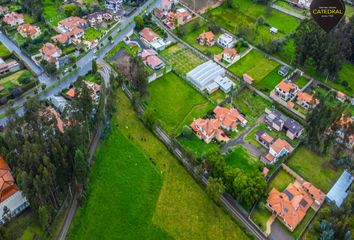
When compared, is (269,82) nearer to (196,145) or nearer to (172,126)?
(196,145)

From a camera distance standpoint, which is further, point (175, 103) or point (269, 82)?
point (269, 82)

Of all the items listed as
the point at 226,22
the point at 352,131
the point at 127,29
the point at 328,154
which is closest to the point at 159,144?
the point at 328,154

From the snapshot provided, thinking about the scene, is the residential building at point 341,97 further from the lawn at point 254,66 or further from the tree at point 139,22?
the tree at point 139,22

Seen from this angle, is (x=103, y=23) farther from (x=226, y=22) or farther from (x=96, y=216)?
(x=96, y=216)

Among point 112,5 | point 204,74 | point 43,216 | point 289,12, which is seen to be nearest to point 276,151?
point 204,74

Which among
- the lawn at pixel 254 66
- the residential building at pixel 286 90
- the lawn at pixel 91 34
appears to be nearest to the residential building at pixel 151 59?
the lawn at pixel 91 34

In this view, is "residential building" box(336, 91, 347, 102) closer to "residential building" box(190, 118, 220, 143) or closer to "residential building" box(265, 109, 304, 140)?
"residential building" box(265, 109, 304, 140)
